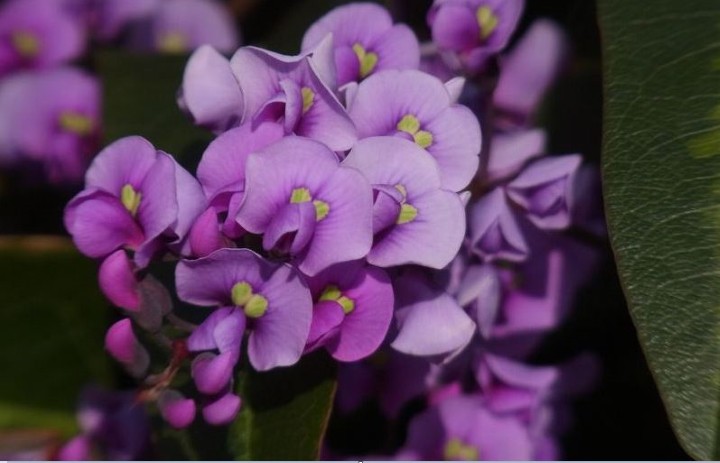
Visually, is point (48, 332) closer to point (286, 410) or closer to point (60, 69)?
point (60, 69)

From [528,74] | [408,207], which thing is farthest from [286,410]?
[528,74]

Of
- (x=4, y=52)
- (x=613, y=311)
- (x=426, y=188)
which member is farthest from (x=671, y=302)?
(x=4, y=52)

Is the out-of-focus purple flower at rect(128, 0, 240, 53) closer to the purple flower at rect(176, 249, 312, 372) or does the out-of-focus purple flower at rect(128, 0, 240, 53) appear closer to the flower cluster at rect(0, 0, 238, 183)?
the flower cluster at rect(0, 0, 238, 183)

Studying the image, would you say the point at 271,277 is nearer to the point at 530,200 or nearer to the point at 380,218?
the point at 380,218

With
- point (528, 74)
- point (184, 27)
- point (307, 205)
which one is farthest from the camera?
point (184, 27)

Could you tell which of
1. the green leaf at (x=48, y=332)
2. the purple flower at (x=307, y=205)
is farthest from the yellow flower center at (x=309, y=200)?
the green leaf at (x=48, y=332)

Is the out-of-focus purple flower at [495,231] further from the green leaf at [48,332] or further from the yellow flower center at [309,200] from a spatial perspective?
the green leaf at [48,332]
